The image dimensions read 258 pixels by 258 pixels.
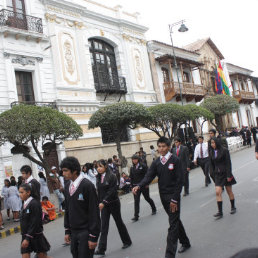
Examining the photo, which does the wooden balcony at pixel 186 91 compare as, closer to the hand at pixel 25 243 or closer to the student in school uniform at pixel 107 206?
the student in school uniform at pixel 107 206


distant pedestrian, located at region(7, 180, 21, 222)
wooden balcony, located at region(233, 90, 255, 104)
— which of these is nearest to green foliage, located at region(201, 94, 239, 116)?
wooden balcony, located at region(233, 90, 255, 104)

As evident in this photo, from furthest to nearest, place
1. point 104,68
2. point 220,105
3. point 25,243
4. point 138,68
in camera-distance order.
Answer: point 220,105, point 138,68, point 104,68, point 25,243

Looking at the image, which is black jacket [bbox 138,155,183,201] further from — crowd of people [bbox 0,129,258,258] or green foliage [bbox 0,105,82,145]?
green foliage [bbox 0,105,82,145]

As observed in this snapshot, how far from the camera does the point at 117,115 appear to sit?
16031mm

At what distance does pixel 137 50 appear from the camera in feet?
81.2

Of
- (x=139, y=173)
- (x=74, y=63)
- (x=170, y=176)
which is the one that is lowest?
(x=139, y=173)

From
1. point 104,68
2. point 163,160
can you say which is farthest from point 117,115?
point 163,160

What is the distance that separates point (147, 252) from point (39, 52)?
14714mm

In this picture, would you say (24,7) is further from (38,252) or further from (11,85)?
(38,252)

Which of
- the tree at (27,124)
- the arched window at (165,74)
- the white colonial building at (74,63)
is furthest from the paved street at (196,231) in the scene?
the arched window at (165,74)

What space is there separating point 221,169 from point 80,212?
4.10 meters

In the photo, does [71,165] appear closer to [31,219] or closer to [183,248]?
[31,219]

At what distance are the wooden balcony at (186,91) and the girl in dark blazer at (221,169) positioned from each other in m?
19.5

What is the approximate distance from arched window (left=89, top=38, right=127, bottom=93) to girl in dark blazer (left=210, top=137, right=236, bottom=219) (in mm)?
14303
